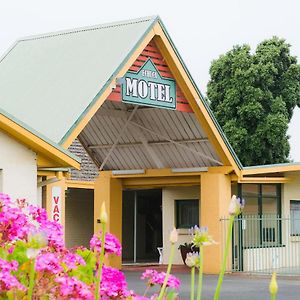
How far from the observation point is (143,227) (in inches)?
1342

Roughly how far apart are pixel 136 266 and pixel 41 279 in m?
24.5

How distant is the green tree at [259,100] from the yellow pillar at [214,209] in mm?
16521

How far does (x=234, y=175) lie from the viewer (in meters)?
25.7

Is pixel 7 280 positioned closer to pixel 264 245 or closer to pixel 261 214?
pixel 264 245

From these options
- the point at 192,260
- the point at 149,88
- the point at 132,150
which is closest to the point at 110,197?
the point at 132,150

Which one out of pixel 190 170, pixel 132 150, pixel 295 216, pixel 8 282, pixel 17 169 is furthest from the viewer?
pixel 295 216

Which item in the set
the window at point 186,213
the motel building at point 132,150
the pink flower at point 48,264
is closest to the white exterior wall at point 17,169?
the motel building at point 132,150

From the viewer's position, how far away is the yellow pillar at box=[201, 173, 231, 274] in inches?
987

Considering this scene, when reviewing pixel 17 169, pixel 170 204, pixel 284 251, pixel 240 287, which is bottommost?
pixel 240 287

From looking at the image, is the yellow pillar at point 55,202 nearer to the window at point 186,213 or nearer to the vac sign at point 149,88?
the vac sign at point 149,88

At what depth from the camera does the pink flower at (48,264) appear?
4133mm

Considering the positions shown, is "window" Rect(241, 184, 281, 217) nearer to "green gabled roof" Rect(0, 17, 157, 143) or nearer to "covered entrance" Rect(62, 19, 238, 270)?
"covered entrance" Rect(62, 19, 238, 270)

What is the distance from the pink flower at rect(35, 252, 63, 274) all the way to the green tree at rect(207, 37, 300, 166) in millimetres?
37486

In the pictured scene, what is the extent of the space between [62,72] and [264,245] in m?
9.55
